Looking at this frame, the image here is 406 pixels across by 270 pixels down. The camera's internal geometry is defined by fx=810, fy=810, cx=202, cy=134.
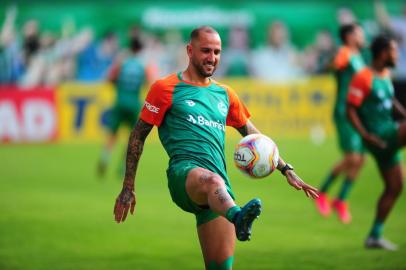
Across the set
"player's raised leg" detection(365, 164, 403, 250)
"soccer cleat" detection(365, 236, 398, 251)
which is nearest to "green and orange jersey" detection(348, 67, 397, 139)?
"player's raised leg" detection(365, 164, 403, 250)

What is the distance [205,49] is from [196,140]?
790 mm

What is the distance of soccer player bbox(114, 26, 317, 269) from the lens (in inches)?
270

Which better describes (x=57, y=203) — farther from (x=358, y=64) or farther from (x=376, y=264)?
(x=376, y=264)

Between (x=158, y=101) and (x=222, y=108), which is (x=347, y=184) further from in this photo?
(x=158, y=101)

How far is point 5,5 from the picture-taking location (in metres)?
29.6

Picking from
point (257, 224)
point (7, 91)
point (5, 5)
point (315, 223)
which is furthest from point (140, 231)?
point (5, 5)

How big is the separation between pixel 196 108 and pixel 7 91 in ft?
58.5

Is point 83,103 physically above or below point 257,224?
above

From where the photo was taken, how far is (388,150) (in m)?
10.4

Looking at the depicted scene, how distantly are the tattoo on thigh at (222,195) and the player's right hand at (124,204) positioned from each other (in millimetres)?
938

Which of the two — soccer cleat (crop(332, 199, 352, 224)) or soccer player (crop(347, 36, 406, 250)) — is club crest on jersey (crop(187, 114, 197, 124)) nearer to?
soccer player (crop(347, 36, 406, 250))

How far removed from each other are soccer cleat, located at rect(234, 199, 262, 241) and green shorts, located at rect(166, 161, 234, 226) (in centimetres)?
74

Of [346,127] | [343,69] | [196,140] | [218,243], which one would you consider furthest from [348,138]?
[218,243]

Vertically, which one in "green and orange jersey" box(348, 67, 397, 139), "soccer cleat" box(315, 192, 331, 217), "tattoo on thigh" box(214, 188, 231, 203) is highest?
"green and orange jersey" box(348, 67, 397, 139)
